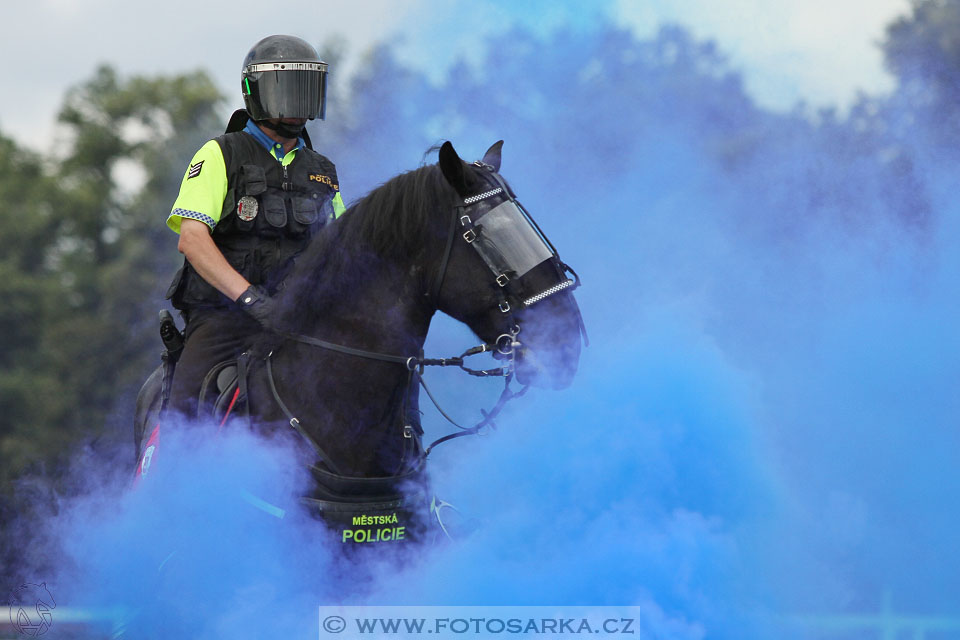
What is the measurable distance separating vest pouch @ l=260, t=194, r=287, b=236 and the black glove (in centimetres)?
41

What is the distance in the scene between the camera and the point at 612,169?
7645 millimetres

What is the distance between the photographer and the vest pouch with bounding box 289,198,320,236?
175 inches

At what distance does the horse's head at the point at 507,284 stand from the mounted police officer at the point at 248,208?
0.90 metres

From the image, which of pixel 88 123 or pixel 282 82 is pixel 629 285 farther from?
pixel 88 123

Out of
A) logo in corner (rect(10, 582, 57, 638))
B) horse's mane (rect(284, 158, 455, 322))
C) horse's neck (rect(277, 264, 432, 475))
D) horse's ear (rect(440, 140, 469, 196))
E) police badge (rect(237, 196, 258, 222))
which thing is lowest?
logo in corner (rect(10, 582, 57, 638))

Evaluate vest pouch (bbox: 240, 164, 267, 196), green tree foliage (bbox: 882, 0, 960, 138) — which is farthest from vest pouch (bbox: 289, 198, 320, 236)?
green tree foliage (bbox: 882, 0, 960, 138)

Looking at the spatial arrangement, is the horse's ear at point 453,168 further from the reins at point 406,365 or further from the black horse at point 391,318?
the reins at point 406,365

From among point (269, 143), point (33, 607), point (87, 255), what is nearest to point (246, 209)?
point (269, 143)

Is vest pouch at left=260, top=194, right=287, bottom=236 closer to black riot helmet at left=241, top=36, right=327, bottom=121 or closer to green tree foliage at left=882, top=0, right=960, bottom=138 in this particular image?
black riot helmet at left=241, top=36, right=327, bottom=121

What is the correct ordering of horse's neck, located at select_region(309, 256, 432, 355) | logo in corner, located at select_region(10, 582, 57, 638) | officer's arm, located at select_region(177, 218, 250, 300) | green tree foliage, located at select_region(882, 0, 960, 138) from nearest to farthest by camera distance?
horse's neck, located at select_region(309, 256, 432, 355), officer's arm, located at select_region(177, 218, 250, 300), logo in corner, located at select_region(10, 582, 57, 638), green tree foliage, located at select_region(882, 0, 960, 138)

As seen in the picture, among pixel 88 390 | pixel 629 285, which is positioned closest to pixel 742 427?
pixel 629 285

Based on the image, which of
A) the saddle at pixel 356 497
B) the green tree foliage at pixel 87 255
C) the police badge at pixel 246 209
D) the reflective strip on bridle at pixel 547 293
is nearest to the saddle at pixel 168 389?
the saddle at pixel 356 497

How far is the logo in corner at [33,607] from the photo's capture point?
4.79 m

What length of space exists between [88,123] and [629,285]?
2271cm
